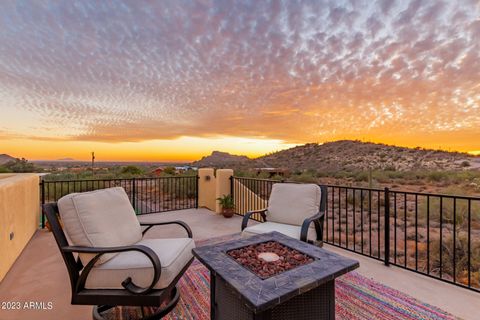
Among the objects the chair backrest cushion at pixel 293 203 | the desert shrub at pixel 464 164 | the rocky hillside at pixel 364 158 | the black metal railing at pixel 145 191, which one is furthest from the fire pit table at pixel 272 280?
the desert shrub at pixel 464 164

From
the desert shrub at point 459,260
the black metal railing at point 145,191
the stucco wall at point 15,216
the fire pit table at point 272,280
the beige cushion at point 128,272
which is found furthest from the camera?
the black metal railing at point 145,191

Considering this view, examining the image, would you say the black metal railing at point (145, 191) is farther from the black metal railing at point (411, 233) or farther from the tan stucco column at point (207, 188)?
the black metal railing at point (411, 233)

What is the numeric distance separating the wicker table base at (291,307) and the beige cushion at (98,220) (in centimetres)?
96

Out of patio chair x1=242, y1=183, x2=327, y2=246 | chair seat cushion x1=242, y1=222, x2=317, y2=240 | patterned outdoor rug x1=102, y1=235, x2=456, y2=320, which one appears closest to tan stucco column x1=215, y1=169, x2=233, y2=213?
patio chair x1=242, y1=183, x2=327, y2=246

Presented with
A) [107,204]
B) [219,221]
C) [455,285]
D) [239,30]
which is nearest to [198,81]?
[239,30]

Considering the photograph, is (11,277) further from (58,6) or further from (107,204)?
(58,6)

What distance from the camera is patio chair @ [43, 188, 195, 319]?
161cm

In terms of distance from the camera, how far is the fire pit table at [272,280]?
126 cm

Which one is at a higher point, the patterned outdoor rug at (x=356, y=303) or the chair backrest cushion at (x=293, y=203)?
the chair backrest cushion at (x=293, y=203)

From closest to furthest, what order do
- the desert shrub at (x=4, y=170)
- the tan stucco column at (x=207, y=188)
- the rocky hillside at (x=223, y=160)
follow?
the tan stucco column at (x=207, y=188) → the desert shrub at (x=4, y=170) → the rocky hillside at (x=223, y=160)

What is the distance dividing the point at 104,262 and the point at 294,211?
7.20 feet

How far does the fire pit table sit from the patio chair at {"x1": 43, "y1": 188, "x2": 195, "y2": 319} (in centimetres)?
31

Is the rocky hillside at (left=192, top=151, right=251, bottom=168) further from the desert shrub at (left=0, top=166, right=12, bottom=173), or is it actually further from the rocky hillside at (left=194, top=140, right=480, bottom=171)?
the desert shrub at (left=0, top=166, right=12, bottom=173)

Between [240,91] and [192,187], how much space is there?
4574mm
